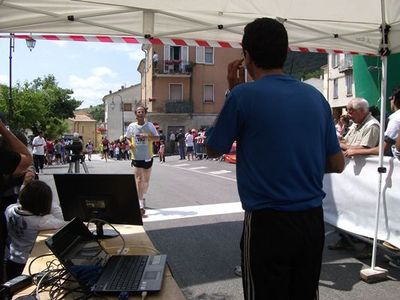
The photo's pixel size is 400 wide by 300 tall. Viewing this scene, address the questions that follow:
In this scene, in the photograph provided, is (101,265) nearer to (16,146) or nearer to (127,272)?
(127,272)

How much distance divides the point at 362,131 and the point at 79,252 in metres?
3.90

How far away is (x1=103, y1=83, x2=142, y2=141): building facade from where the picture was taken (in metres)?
61.4

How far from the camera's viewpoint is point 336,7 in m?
5.01

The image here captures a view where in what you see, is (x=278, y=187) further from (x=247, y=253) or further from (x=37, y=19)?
(x=37, y=19)

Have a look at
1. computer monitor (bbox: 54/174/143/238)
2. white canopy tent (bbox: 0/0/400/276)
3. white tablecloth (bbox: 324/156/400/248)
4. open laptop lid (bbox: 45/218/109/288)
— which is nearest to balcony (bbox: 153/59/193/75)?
white canopy tent (bbox: 0/0/400/276)

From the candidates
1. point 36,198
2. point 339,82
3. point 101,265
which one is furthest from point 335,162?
point 339,82

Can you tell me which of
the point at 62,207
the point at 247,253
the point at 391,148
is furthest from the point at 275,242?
the point at 391,148

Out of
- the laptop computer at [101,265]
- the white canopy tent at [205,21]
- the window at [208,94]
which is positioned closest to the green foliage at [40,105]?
the window at [208,94]

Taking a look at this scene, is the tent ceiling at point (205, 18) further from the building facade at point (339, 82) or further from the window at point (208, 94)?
the building facade at point (339, 82)

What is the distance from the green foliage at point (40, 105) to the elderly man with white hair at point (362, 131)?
20.7 metres

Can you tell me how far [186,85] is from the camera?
4347cm

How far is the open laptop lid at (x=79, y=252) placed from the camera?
7.20 ft

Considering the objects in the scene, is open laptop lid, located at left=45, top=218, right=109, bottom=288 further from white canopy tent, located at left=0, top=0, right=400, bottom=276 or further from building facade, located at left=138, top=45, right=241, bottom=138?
building facade, located at left=138, top=45, right=241, bottom=138

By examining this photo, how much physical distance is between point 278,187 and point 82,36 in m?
4.50
